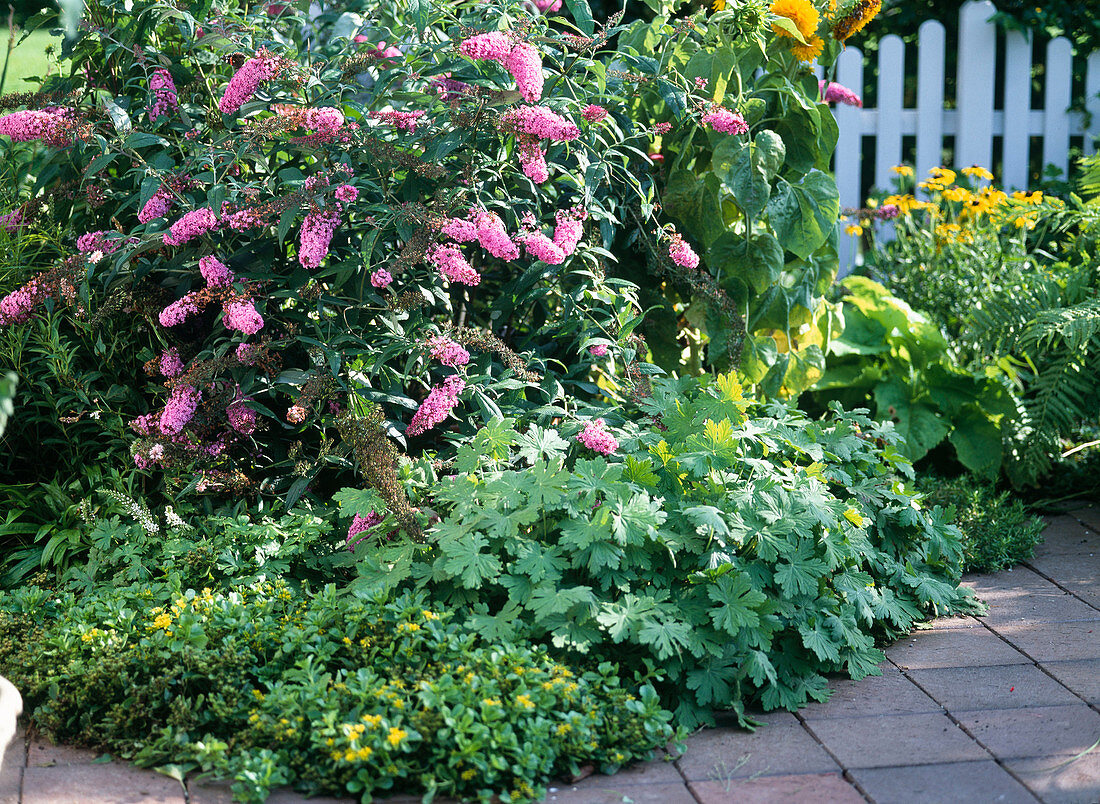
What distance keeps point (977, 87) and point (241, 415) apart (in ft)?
15.9

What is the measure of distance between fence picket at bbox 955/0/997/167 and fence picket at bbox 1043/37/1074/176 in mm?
316

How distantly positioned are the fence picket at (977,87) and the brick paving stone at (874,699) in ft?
13.4

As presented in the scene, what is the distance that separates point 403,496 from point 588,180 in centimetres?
117

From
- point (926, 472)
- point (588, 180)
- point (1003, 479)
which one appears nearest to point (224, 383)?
point (588, 180)

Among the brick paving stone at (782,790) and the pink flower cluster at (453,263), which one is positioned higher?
the pink flower cluster at (453,263)

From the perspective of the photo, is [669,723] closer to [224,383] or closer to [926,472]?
[224,383]

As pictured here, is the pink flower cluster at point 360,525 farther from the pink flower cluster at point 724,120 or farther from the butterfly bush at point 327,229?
the pink flower cluster at point 724,120

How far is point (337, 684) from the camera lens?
2125 millimetres

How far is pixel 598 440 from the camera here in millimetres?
2688

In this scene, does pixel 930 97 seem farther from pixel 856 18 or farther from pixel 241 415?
pixel 241 415

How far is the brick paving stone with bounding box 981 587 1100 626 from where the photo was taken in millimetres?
2932

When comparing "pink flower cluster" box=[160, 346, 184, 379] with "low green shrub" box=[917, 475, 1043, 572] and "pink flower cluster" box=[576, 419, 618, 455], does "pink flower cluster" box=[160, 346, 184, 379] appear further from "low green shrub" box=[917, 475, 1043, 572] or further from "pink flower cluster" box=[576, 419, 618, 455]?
"low green shrub" box=[917, 475, 1043, 572]

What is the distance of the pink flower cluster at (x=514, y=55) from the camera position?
260 centimetres

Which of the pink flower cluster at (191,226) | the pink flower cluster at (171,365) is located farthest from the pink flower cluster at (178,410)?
the pink flower cluster at (191,226)
